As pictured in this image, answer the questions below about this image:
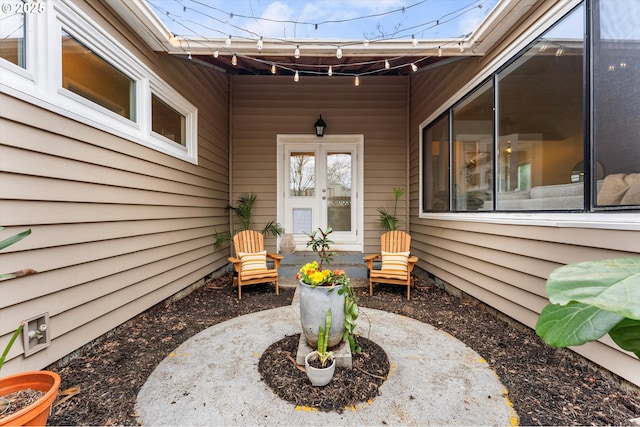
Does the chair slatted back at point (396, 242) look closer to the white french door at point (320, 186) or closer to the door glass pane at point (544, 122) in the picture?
the white french door at point (320, 186)

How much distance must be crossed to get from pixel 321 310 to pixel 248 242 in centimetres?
250

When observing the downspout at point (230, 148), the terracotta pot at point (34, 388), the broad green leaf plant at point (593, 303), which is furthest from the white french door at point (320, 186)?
the broad green leaf plant at point (593, 303)

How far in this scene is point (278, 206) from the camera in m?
5.06

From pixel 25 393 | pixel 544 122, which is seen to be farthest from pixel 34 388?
pixel 544 122

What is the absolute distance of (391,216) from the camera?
16.3ft

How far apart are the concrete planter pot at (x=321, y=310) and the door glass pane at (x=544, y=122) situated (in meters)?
1.89

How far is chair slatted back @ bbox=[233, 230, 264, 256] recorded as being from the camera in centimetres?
402

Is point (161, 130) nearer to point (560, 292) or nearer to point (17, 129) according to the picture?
point (17, 129)

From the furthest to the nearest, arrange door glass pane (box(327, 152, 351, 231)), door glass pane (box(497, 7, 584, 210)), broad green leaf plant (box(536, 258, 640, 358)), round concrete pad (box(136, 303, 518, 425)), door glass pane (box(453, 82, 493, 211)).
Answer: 1. door glass pane (box(327, 152, 351, 231))
2. door glass pane (box(453, 82, 493, 211))
3. door glass pane (box(497, 7, 584, 210))
4. round concrete pad (box(136, 303, 518, 425))
5. broad green leaf plant (box(536, 258, 640, 358))

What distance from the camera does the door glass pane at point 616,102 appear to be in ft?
5.33

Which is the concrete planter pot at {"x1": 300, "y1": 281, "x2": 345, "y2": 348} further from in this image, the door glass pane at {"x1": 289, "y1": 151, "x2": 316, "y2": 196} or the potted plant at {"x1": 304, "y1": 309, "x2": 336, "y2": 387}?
the door glass pane at {"x1": 289, "y1": 151, "x2": 316, "y2": 196}

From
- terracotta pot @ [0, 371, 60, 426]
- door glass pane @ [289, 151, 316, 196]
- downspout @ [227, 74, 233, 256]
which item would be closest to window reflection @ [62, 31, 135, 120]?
terracotta pot @ [0, 371, 60, 426]

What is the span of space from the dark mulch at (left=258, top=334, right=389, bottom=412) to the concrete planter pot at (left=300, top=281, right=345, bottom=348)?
0.71ft

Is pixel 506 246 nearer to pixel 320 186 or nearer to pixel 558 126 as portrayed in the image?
pixel 558 126
